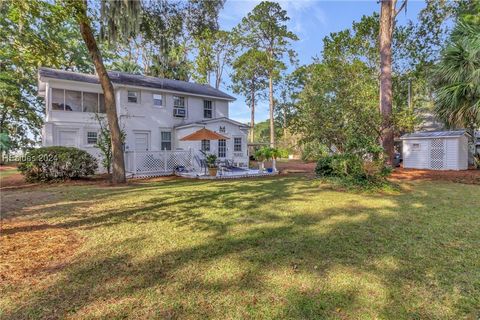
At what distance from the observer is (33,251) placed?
13.1ft

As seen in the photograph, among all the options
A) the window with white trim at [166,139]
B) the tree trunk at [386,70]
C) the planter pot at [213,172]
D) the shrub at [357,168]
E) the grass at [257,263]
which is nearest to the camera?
the grass at [257,263]

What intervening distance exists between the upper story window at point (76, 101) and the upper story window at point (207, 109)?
6.69 m

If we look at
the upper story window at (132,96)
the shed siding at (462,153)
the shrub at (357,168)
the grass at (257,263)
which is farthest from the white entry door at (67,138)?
the shed siding at (462,153)

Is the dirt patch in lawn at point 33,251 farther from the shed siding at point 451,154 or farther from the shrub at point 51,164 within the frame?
the shed siding at point 451,154

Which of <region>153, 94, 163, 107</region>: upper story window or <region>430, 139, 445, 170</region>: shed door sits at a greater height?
<region>153, 94, 163, 107</region>: upper story window

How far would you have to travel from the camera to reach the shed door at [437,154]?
1734cm

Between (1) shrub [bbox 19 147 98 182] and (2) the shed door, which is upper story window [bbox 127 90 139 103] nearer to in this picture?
(1) shrub [bbox 19 147 98 182]

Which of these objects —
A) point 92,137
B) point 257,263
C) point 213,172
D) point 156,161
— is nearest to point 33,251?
point 257,263

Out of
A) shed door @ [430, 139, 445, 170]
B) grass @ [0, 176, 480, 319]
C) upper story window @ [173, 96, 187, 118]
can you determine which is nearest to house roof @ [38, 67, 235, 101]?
upper story window @ [173, 96, 187, 118]

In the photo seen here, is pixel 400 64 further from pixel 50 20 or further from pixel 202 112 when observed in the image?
pixel 50 20

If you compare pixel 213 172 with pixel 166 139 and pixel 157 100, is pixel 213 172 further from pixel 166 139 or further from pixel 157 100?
pixel 157 100

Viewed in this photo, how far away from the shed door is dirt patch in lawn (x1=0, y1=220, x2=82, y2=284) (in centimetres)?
2033

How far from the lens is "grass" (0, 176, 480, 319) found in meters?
2.59

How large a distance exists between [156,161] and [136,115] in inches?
147
